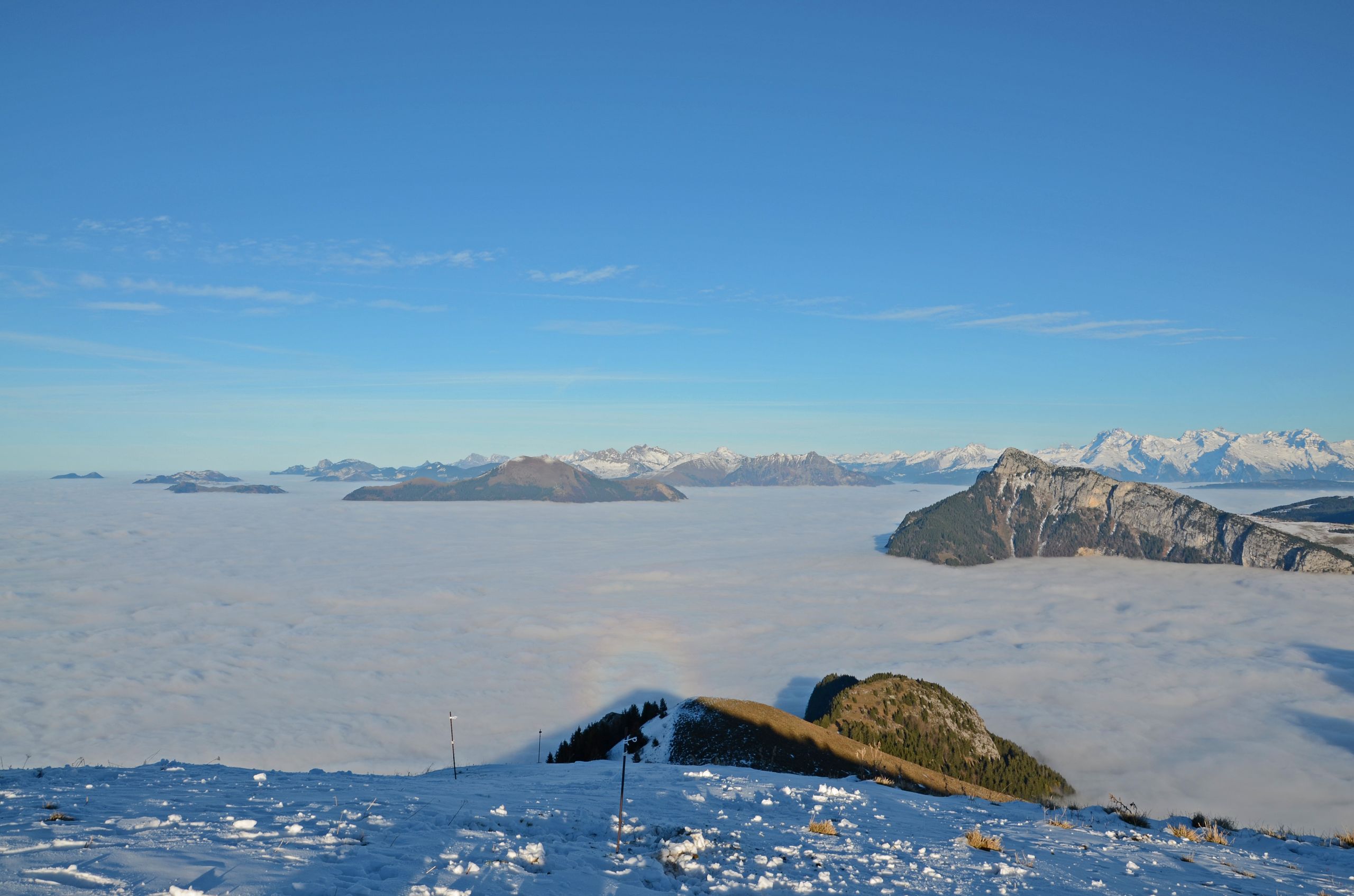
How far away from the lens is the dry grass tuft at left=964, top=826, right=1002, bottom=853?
1580 centimetres

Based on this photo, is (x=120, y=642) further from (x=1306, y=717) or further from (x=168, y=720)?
(x=1306, y=717)

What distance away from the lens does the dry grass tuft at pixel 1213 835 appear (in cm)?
1745

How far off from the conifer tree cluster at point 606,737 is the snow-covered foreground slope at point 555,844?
43.3 m

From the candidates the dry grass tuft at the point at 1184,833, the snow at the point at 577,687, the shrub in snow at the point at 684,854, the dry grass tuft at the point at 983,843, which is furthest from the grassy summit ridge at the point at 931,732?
the shrub in snow at the point at 684,854

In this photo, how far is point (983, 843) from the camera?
16125 mm

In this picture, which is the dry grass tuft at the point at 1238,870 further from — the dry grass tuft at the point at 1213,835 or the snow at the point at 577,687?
the snow at the point at 577,687

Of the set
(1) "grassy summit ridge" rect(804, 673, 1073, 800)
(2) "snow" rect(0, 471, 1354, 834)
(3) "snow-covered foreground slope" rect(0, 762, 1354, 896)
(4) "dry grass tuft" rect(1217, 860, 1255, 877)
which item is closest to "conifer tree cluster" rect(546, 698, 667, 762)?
(2) "snow" rect(0, 471, 1354, 834)

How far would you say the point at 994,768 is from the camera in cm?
8931

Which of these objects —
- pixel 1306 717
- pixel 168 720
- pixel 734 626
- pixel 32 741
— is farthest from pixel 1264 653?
pixel 32 741

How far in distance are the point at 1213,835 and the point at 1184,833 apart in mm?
693

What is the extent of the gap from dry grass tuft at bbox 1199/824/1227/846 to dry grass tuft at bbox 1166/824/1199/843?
196 mm

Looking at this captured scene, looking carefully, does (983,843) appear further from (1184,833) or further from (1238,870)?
(1184,833)

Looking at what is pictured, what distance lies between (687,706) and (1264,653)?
215 metres

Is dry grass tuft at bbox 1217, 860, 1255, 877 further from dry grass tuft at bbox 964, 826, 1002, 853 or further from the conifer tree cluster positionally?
the conifer tree cluster
